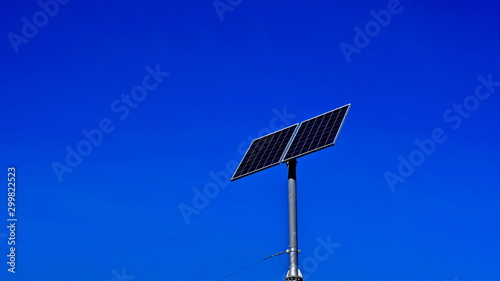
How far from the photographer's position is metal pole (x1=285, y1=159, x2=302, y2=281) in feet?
90.5

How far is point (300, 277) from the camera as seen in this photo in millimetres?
27516

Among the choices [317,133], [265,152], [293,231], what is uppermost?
[265,152]

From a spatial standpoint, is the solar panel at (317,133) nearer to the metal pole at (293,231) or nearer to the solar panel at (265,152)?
the solar panel at (265,152)

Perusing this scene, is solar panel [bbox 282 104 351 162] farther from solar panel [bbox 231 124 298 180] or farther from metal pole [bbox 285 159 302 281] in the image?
metal pole [bbox 285 159 302 281]

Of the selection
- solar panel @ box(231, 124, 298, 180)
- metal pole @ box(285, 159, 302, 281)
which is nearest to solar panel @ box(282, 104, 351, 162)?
solar panel @ box(231, 124, 298, 180)

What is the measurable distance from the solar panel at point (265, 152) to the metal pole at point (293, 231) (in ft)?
4.75

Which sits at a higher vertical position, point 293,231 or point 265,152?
point 265,152

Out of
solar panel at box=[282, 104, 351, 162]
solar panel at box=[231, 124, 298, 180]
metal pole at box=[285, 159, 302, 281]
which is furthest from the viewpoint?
solar panel at box=[231, 124, 298, 180]

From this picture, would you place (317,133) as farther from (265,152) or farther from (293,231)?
(293,231)

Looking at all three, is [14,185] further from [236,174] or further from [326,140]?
[326,140]

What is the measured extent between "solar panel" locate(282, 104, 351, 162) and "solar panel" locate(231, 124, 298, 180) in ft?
1.81

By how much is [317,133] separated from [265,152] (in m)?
2.96

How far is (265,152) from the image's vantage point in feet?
106

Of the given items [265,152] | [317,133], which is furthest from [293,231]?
[265,152]
